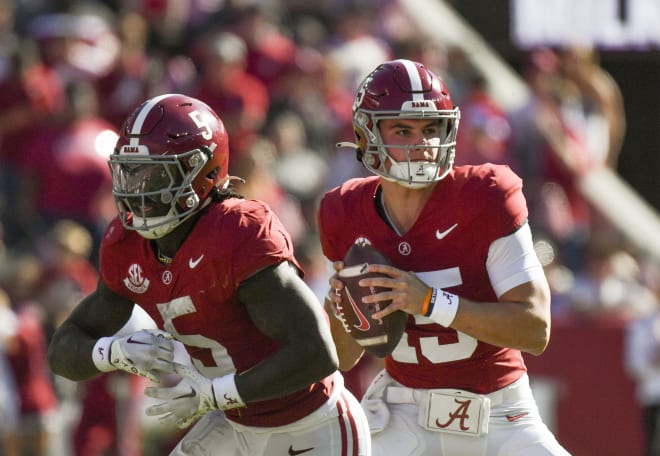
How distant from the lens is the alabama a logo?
4258mm

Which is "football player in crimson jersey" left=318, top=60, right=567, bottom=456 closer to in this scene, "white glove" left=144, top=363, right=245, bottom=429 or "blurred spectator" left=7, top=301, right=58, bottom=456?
"white glove" left=144, top=363, right=245, bottom=429

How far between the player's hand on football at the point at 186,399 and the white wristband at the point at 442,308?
721 mm

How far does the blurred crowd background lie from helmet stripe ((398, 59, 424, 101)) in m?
3.69

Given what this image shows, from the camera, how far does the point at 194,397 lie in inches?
157

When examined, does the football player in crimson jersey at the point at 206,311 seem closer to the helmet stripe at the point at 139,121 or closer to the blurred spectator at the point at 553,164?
the helmet stripe at the point at 139,121

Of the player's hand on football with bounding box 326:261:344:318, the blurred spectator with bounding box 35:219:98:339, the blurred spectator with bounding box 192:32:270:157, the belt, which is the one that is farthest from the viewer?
the blurred spectator with bounding box 192:32:270:157

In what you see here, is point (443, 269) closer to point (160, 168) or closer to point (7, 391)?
point (160, 168)

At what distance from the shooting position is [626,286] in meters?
9.20

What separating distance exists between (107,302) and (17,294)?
183 inches

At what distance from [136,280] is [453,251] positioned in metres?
1.01

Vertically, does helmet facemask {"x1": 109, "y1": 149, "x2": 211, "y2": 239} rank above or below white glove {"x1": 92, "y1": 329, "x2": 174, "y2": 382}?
above

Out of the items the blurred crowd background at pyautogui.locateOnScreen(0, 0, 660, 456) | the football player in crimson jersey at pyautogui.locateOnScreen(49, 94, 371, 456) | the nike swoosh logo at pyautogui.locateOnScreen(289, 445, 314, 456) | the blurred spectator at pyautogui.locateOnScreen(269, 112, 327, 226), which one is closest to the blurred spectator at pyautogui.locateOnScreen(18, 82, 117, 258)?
the blurred crowd background at pyautogui.locateOnScreen(0, 0, 660, 456)

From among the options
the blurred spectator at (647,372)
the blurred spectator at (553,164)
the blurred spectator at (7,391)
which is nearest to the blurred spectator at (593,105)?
the blurred spectator at (553,164)

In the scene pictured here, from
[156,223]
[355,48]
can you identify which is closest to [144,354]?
[156,223]
